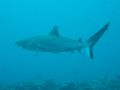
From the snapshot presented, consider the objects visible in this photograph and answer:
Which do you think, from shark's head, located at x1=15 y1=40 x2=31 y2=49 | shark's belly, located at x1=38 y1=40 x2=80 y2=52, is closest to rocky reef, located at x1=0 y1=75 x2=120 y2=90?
shark's head, located at x1=15 y1=40 x2=31 y2=49

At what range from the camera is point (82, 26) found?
19950 cm

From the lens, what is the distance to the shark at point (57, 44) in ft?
21.2

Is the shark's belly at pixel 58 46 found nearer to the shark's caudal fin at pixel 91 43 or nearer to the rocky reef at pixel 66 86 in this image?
the shark's caudal fin at pixel 91 43

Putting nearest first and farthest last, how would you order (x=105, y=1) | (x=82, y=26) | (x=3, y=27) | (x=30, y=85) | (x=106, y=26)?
(x=106, y=26)
(x=30, y=85)
(x=3, y=27)
(x=105, y=1)
(x=82, y=26)

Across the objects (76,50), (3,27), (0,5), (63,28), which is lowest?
(76,50)

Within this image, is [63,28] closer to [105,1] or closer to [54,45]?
[105,1]

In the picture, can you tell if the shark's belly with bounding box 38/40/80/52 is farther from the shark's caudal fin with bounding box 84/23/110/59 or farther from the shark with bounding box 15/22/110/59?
the shark's caudal fin with bounding box 84/23/110/59

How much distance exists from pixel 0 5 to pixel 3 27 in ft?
89.4

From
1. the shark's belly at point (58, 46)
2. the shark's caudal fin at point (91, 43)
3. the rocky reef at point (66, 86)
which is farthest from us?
the rocky reef at point (66, 86)

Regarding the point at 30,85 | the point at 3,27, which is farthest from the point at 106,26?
the point at 3,27

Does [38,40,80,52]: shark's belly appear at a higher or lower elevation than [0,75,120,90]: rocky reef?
lower

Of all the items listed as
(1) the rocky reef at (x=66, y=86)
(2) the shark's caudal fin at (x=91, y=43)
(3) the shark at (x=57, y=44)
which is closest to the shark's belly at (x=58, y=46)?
(3) the shark at (x=57, y=44)

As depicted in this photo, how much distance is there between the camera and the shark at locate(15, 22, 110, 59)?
21.2ft

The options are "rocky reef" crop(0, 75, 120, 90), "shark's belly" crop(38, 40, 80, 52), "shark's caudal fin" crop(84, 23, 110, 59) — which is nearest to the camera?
"shark's belly" crop(38, 40, 80, 52)
